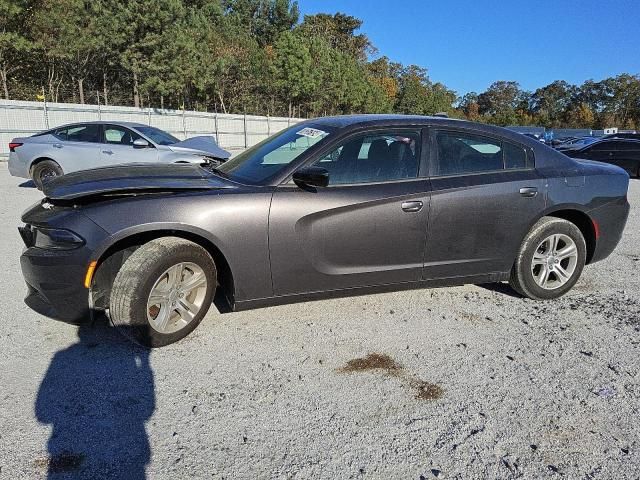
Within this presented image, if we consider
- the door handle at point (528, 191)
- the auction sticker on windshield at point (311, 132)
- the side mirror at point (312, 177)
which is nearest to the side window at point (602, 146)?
the door handle at point (528, 191)

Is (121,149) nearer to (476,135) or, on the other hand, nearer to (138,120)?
(476,135)

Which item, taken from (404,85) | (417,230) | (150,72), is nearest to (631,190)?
(417,230)

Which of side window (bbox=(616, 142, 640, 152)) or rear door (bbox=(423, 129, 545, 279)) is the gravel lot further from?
side window (bbox=(616, 142, 640, 152))

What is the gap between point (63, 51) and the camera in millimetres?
25172

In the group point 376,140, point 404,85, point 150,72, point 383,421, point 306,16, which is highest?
point 306,16

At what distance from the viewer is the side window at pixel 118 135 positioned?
33.0 ft

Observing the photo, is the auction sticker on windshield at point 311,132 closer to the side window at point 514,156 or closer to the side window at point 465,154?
the side window at point 465,154

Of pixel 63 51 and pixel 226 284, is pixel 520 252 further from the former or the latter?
pixel 63 51

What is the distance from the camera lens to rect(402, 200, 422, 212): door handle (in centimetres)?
362

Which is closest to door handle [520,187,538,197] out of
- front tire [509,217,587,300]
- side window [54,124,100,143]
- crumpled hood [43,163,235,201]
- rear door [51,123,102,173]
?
front tire [509,217,587,300]

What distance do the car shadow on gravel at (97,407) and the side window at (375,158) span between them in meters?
1.85

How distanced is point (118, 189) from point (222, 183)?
700 millimetres

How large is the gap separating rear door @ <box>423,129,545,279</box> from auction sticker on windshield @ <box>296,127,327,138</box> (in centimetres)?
90

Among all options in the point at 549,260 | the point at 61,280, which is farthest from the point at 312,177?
the point at 549,260
